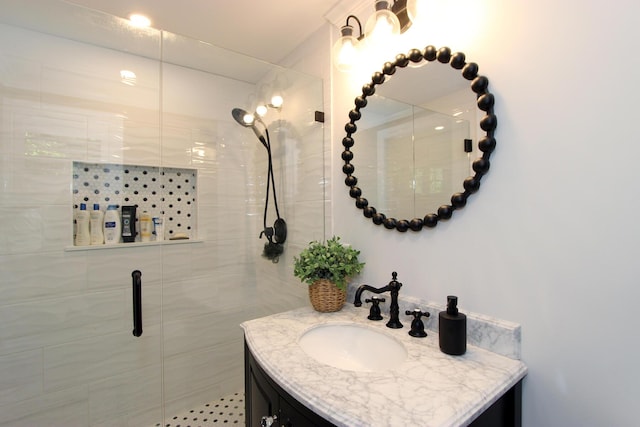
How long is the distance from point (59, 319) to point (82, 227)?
1.58ft

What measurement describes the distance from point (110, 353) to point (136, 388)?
0.26 meters

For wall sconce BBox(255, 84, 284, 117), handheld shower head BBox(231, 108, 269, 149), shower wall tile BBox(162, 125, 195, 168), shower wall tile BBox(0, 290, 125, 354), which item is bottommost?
shower wall tile BBox(0, 290, 125, 354)

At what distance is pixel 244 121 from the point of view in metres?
1.90

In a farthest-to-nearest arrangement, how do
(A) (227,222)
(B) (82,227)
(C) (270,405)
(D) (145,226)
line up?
(A) (227,222) → (D) (145,226) → (B) (82,227) → (C) (270,405)

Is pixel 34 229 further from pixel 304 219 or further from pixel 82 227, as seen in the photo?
pixel 304 219

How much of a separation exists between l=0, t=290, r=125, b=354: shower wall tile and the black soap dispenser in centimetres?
163

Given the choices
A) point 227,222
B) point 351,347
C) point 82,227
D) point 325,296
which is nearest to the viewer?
point 351,347

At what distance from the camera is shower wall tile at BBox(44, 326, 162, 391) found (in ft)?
4.91

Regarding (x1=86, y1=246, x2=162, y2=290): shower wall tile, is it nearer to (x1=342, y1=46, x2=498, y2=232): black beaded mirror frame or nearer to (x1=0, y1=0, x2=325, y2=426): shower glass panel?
(x1=0, y1=0, x2=325, y2=426): shower glass panel

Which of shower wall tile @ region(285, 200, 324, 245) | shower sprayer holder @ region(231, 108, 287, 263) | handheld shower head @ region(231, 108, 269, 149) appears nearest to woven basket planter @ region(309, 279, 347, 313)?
shower wall tile @ region(285, 200, 324, 245)

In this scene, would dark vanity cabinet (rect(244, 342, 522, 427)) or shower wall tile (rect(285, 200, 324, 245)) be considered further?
shower wall tile (rect(285, 200, 324, 245))

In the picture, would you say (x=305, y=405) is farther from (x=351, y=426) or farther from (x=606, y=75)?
(x=606, y=75)

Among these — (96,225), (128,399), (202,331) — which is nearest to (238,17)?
(96,225)

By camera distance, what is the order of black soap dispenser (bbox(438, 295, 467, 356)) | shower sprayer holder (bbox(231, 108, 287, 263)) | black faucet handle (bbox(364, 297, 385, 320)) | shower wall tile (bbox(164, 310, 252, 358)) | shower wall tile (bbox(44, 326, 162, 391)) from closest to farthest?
1. black soap dispenser (bbox(438, 295, 467, 356))
2. black faucet handle (bbox(364, 297, 385, 320))
3. shower wall tile (bbox(44, 326, 162, 391))
4. shower wall tile (bbox(164, 310, 252, 358))
5. shower sprayer holder (bbox(231, 108, 287, 263))
